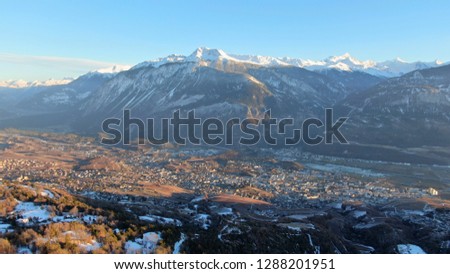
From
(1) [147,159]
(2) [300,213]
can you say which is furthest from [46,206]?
(1) [147,159]

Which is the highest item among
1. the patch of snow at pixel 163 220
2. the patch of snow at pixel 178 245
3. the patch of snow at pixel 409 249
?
the patch of snow at pixel 178 245

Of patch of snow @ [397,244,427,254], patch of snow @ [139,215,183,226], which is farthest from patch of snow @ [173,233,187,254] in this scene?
patch of snow @ [397,244,427,254]

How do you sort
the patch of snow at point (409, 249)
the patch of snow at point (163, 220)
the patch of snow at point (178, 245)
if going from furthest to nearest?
the patch of snow at point (409, 249) → the patch of snow at point (163, 220) → the patch of snow at point (178, 245)

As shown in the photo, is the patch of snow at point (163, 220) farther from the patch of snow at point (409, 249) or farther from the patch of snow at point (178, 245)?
the patch of snow at point (409, 249)

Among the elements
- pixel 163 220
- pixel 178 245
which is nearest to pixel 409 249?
pixel 163 220

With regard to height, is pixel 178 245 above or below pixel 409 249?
above

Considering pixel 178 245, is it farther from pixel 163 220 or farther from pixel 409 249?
pixel 409 249

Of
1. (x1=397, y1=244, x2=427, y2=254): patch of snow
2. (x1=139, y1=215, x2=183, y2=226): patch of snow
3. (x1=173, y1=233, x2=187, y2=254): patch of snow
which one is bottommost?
(x1=397, y1=244, x2=427, y2=254): patch of snow

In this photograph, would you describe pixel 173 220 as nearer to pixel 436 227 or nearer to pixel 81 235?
pixel 81 235

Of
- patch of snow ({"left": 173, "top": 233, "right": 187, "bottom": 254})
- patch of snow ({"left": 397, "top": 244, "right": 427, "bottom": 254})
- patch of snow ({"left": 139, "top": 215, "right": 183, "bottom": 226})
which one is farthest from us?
patch of snow ({"left": 397, "top": 244, "right": 427, "bottom": 254})

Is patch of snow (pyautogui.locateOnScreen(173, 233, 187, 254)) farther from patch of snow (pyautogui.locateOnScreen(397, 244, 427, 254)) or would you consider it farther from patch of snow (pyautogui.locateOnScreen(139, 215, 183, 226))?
patch of snow (pyautogui.locateOnScreen(397, 244, 427, 254))

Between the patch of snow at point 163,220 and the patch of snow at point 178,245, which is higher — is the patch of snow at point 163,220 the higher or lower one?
Answer: the lower one

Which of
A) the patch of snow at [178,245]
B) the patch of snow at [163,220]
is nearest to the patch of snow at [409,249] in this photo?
the patch of snow at [163,220]
